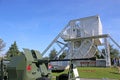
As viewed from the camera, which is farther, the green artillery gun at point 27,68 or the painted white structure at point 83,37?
the painted white structure at point 83,37

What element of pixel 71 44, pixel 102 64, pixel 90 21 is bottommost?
pixel 102 64

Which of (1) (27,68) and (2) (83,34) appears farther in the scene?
(2) (83,34)

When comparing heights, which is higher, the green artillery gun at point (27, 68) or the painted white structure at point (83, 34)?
the painted white structure at point (83, 34)

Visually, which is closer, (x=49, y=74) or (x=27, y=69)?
(x=27, y=69)

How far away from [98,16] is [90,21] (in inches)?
101

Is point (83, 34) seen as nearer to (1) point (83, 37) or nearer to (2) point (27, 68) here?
(1) point (83, 37)

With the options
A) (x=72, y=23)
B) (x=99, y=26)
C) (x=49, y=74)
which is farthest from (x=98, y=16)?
(x=49, y=74)

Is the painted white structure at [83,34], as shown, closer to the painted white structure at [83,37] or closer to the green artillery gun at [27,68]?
the painted white structure at [83,37]

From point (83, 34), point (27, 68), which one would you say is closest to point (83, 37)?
point (83, 34)

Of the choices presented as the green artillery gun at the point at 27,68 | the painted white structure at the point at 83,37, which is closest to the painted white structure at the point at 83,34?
the painted white structure at the point at 83,37

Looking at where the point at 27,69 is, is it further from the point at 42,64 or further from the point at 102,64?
the point at 102,64

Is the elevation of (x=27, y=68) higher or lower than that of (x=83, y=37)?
lower

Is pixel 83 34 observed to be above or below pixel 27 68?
above

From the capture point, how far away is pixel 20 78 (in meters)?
9.55
